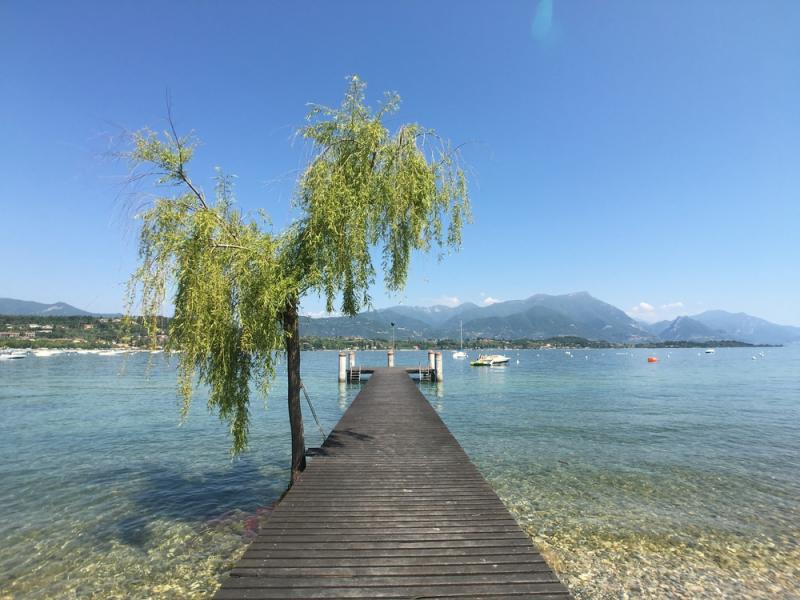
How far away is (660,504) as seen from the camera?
37.9 ft

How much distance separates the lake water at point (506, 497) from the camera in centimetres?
803

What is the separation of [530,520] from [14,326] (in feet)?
710

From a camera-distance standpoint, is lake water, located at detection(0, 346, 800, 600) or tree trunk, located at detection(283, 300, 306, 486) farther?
tree trunk, located at detection(283, 300, 306, 486)

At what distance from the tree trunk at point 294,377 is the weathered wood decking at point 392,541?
50 centimetres

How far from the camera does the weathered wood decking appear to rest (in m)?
5.01

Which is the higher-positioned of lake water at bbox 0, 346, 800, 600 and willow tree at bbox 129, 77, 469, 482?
willow tree at bbox 129, 77, 469, 482

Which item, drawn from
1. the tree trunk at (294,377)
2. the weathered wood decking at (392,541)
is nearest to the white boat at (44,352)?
the tree trunk at (294,377)

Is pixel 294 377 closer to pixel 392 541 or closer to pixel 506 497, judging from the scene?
pixel 392 541

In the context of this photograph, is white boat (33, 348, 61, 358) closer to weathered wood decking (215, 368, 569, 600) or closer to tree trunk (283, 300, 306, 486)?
tree trunk (283, 300, 306, 486)

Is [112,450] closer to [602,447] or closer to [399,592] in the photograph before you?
[399,592]

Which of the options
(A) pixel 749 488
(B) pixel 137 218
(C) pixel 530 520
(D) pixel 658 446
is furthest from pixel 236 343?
(D) pixel 658 446

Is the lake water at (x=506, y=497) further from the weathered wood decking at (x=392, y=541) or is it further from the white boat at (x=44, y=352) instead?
the white boat at (x=44, y=352)

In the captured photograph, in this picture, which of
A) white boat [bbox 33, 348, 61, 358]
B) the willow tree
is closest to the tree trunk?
the willow tree

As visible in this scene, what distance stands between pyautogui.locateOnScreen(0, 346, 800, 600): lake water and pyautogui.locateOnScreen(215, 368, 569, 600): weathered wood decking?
2.27m
